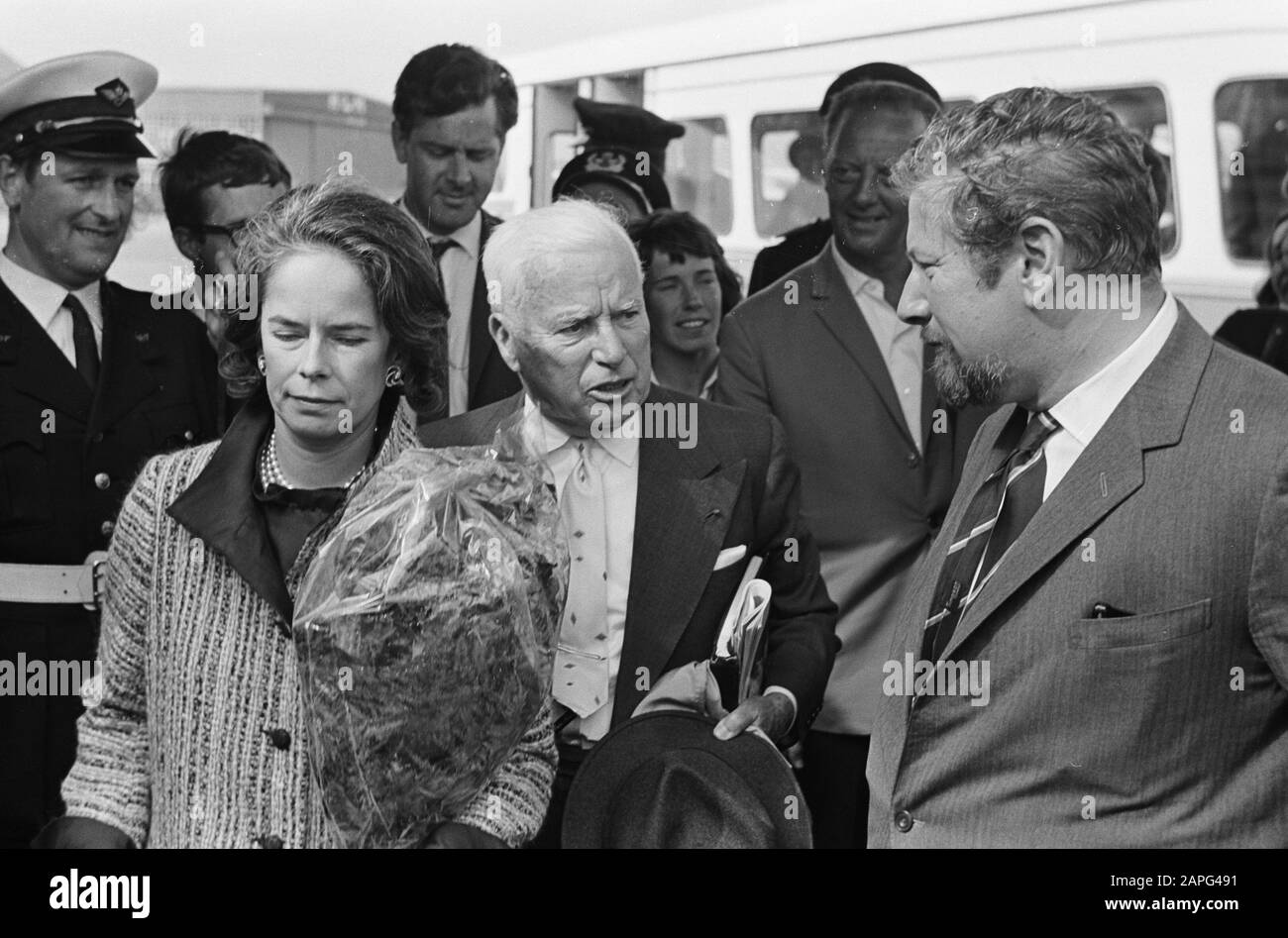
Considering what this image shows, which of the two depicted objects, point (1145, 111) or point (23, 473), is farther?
point (1145, 111)

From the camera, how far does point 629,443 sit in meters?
2.93

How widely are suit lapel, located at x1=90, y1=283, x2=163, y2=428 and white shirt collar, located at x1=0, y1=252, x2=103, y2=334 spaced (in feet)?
0.11

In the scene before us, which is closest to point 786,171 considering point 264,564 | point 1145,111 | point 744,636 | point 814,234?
point 814,234

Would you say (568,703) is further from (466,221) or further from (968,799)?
(466,221)

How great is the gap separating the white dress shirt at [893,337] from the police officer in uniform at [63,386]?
1.49 meters

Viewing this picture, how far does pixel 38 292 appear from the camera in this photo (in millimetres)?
3488

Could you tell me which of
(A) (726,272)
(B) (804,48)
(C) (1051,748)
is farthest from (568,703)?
(B) (804,48)

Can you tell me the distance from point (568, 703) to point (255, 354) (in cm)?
81

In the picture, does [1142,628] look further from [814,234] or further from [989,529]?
[814,234]

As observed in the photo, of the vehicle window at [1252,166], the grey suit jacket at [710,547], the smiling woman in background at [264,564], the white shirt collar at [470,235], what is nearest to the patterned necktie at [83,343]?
the white shirt collar at [470,235]

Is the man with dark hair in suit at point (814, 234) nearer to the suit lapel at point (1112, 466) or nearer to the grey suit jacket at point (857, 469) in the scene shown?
the grey suit jacket at point (857, 469)

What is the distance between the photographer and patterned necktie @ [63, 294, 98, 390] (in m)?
3.48

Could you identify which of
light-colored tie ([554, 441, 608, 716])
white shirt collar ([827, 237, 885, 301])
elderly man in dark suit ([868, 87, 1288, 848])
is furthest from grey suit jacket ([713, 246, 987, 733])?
elderly man in dark suit ([868, 87, 1288, 848])

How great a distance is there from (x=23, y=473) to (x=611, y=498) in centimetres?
136
